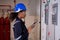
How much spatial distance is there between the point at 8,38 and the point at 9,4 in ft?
4.08

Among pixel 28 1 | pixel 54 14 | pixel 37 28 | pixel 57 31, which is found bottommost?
pixel 37 28

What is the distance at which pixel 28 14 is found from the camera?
559 cm

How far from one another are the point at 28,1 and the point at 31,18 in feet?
2.09

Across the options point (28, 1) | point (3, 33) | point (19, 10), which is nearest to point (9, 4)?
point (28, 1)

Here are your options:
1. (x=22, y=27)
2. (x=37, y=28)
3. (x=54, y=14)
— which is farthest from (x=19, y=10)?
(x=37, y=28)


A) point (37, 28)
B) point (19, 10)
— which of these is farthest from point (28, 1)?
point (19, 10)

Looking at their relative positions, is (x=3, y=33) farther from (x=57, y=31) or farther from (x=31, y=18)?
(x=57, y=31)

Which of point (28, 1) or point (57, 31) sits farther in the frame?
point (28, 1)

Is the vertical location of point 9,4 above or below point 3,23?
above

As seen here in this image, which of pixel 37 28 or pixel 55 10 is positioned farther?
pixel 37 28

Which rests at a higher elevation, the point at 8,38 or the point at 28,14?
the point at 28,14

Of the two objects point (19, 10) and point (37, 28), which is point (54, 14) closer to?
point (19, 10)

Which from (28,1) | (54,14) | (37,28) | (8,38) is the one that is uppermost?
(28,1)

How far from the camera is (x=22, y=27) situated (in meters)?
2.33
